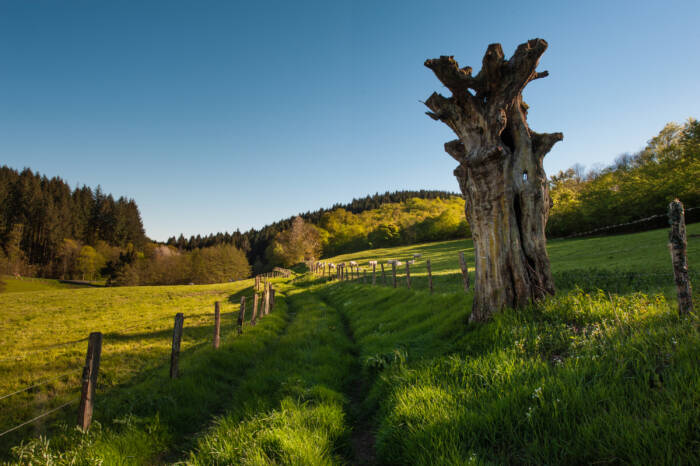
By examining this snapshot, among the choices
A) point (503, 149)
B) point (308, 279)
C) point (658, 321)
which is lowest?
point (308, 279)

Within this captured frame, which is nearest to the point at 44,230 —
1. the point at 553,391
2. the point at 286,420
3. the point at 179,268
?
the point at 179,268

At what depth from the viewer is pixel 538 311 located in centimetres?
631

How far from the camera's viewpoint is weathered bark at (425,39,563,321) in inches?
266

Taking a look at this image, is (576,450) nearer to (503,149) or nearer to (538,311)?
(538,311)

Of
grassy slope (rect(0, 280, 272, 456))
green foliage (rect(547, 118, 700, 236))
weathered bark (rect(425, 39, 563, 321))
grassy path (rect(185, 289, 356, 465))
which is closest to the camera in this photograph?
grassy path (rect(185, 289, 356, 465))

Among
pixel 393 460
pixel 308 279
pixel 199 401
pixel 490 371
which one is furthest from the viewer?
pixel 308 279

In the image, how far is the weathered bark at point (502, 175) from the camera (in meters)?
6.76

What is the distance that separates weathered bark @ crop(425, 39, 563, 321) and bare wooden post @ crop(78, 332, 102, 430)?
802 cm

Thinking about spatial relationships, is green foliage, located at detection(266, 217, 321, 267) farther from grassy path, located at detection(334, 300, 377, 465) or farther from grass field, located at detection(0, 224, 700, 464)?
grassy path, located at detection(334, 300, 377, 465)

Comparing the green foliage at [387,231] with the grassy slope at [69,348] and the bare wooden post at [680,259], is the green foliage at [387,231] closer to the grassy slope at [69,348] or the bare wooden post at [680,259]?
the grassy slope at [69,348]

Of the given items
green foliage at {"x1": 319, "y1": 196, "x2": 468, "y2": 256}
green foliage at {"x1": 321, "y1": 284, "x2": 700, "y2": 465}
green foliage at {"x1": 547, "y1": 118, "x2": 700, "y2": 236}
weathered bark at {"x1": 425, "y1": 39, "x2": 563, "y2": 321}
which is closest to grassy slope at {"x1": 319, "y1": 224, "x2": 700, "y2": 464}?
green foliage at {"x1": 321, "y1": 284, "x2": 700, "y2": 465}

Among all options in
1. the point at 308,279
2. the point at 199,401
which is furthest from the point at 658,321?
the point at 308,279

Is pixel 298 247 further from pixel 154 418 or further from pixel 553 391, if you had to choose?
pixel 553 391

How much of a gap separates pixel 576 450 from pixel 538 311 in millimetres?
4078
